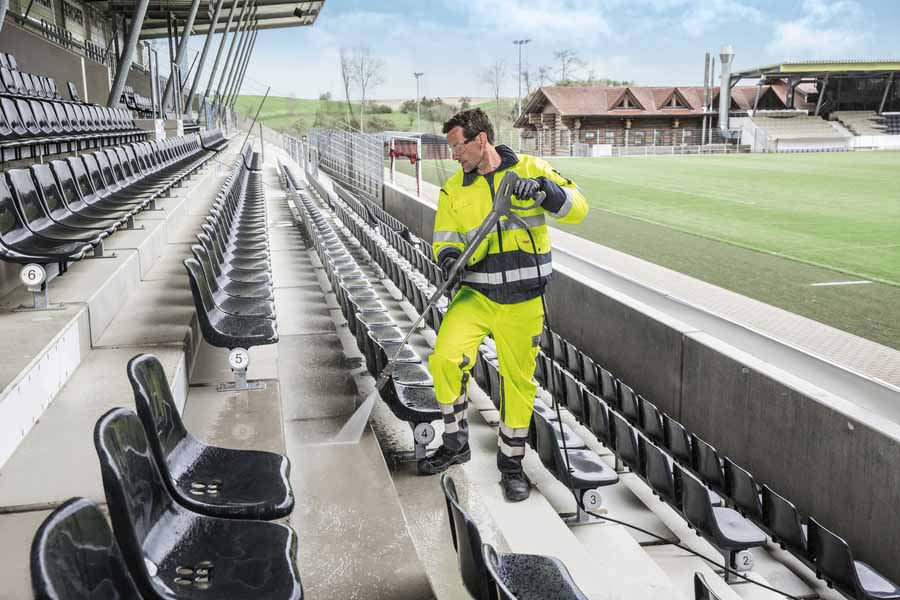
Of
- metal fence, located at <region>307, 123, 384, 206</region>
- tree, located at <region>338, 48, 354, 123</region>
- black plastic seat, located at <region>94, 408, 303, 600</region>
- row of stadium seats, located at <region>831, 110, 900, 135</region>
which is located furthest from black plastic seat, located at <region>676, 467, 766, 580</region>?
row of stadium seats, located at <region>831, 110, 900, 135</region>

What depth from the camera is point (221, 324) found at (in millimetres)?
4742

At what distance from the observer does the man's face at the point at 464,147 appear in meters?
4.05

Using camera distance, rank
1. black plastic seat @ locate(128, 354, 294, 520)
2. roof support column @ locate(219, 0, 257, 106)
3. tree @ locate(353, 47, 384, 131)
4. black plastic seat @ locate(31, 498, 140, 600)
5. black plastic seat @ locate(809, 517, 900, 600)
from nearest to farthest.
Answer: black plastic seat @ locate(31, 498, 140, 600), black plastic seat @ locate(128, 354, 294, 520), black plastic seat @ locate(809, 517, 900, 600), tree @ locate(353, 47, 384, 131), roof support column @ locate(219, 0, 257, 106)

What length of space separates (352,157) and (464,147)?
20495 millimetres

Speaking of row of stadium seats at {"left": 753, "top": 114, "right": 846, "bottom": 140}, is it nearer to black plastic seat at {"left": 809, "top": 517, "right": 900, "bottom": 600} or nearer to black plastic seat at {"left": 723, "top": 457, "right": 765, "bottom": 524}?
black plastic seat at {"left": 723, "top": 457, "right": 765, "bottom": 524}

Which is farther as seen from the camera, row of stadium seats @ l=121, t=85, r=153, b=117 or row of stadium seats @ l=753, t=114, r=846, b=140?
row of stadium seats @ l=753, t=114, r=846, b=140

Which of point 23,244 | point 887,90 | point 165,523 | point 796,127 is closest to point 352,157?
point 23,244

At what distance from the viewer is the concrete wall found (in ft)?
13.9

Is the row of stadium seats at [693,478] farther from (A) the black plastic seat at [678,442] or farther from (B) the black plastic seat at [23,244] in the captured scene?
(B) the black plastic seat at [23,244]

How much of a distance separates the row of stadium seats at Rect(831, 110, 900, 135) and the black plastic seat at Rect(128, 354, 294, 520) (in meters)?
63.5

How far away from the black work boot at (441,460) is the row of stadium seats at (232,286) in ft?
3.64

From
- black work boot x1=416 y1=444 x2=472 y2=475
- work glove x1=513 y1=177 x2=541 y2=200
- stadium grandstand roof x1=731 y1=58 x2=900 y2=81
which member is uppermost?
stadium grandstand roof x1=731 y1=58 x2=900 y2=81

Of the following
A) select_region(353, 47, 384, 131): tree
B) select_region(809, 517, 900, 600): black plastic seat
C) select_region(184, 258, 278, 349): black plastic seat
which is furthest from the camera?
select_region(353, 47, 384, 131): tree

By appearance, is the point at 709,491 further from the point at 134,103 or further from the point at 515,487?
the point at 134,103
